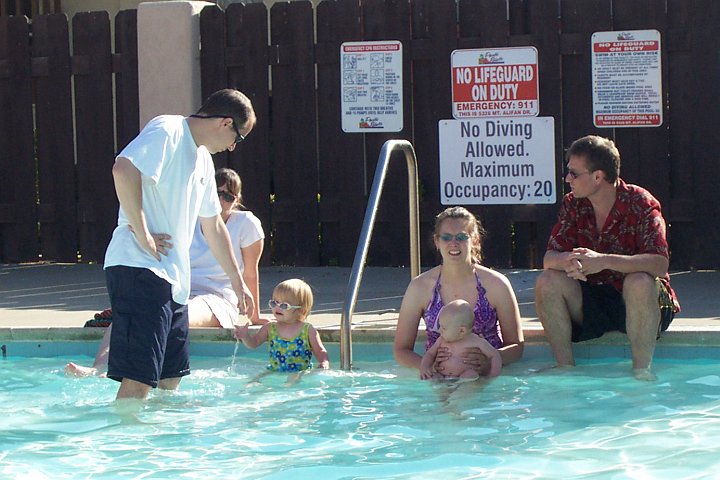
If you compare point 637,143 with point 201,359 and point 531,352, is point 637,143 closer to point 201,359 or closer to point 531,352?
point 531,352

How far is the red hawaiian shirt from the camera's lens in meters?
6.31

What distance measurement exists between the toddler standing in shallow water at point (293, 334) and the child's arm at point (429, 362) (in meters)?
0.59

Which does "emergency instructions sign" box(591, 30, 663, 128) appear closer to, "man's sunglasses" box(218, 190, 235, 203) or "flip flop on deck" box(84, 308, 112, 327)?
"man's sunglasses" box(218, 190, 235, 203)

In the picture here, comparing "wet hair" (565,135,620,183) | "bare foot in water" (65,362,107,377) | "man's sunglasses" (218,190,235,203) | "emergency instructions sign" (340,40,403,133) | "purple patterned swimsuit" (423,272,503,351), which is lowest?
"bare foot in water" (65,362,107,377)

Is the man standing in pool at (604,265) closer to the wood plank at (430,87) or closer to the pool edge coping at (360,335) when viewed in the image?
the pool edge coping at (360,335)

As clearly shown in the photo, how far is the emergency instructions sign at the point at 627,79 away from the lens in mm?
9508

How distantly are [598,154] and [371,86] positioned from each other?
413 cm

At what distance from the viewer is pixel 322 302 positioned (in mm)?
8516

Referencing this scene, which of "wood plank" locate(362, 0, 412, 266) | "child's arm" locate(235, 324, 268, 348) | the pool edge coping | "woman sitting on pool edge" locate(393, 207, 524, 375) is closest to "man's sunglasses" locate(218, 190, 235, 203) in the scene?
the pool edge coping

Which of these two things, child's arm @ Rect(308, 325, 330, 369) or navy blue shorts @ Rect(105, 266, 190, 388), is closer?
navy blue shorts @ Rect(105, 266, 190, 388)

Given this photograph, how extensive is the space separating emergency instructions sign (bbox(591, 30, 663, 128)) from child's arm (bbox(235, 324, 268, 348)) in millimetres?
4073

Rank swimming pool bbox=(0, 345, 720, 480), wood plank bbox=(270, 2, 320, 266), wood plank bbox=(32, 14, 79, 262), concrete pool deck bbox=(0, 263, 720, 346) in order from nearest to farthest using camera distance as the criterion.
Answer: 1. swimming pool bbox=(0, 345, 720, 480)
2. concrete pool deck bbox=(0, 263, 720, 346)
3. wood plank bbox=(270, 2, 320, 266)
4. wood plank bbox=(32, 14, 79, 262)

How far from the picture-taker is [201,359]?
23.7 ft

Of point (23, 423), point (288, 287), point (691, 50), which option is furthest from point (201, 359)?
point (691, 50)
